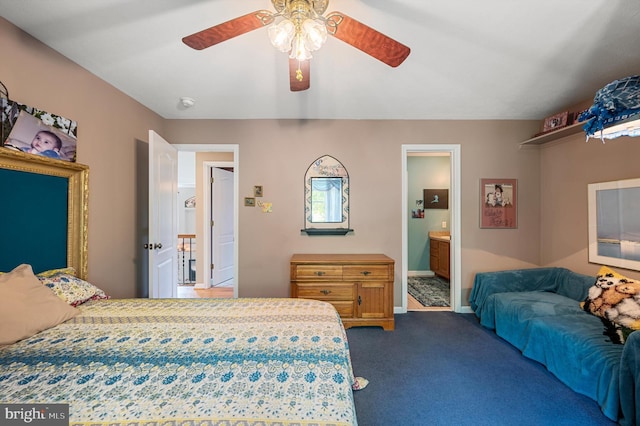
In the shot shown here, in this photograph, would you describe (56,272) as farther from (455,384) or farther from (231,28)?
(455,384)

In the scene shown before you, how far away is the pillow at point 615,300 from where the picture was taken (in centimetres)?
182

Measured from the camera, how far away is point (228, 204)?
4.74 m

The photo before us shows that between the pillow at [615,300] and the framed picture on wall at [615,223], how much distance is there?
23 centimetres

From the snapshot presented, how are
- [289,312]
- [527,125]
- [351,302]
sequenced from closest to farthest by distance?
[289,312]
[351,302]
[527,125]

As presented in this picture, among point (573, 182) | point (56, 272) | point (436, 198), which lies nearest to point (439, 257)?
point (436, 198)

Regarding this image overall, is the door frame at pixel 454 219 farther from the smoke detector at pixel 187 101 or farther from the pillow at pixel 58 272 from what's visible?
the pillow at pixel 58 272

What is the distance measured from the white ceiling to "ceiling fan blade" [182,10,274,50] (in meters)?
0.42

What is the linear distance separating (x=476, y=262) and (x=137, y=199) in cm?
406

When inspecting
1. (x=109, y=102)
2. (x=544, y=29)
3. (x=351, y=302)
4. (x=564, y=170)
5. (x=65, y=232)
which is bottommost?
(x=351, y=302)

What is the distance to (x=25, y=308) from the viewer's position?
1.27 metres

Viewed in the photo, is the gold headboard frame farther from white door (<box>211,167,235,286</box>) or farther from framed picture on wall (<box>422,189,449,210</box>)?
framed picture on wall (<box>422,189,449,210</box>)

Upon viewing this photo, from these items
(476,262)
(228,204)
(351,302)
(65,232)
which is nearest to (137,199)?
(65,232)

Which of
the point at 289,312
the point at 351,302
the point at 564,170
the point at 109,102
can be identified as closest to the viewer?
the point at 289,312

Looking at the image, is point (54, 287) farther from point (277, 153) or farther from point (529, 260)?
point (529, 260)
